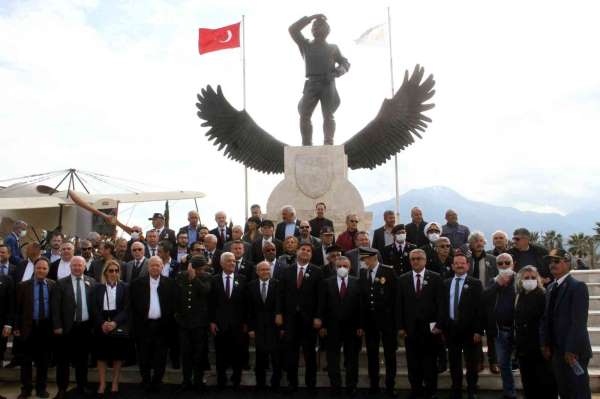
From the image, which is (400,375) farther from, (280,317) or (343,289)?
(280,317)

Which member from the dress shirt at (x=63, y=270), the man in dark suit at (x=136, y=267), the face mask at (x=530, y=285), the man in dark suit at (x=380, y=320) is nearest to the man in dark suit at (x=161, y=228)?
the man in dark suit at (x=136, y=267)

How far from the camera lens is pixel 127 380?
6.87 meters

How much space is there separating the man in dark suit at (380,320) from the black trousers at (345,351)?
0.47 ft

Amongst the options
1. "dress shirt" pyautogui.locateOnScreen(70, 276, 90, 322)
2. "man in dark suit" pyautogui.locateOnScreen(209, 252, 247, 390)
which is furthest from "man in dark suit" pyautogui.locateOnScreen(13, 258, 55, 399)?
"man in dark suit" pyautogui.locateOnScreen(209, 252, 247, 390)

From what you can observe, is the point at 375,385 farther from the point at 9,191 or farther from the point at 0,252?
the point at 9,191

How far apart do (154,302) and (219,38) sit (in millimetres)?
9929

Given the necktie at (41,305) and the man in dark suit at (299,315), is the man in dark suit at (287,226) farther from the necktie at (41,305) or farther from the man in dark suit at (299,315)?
the necktie at (41,305)

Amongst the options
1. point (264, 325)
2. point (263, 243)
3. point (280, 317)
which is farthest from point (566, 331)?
point (263, 243)

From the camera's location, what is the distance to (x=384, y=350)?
238 inches

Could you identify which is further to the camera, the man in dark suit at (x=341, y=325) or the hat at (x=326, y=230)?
the hat at (x=326, y=230)

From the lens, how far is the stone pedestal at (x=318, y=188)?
33.9 feet

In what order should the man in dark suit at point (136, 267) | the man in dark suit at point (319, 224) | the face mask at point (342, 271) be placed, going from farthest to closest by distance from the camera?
the man in dark suit at point (319, 224), the man in dark suit at point (136, 267), the face mask at point (342, 271)

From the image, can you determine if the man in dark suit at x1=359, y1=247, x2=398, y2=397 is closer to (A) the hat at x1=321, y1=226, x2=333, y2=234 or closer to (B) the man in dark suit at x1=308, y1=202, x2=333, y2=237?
(A) the hat at x1=321, y1=226, x2=333, y2=234

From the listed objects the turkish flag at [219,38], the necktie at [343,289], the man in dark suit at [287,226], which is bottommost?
the necktie at [343,289]
